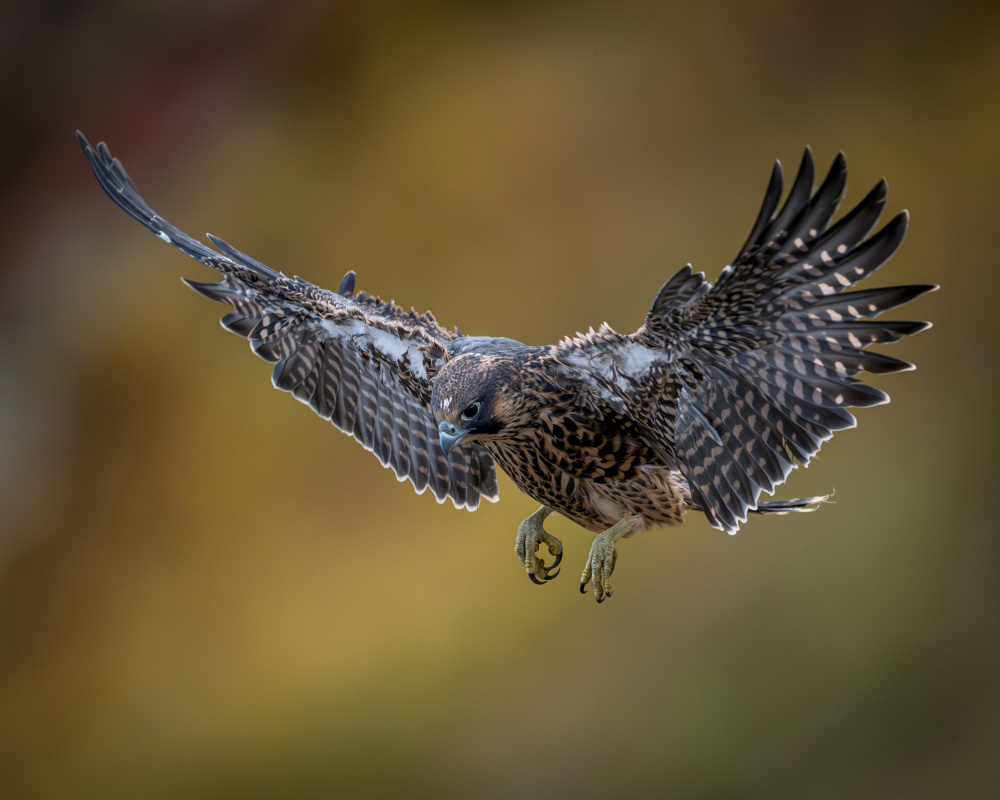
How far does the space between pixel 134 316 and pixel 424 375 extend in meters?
3.04

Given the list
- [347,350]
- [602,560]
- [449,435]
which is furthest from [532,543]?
[347,350]

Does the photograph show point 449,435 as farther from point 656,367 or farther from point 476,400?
point 656,367

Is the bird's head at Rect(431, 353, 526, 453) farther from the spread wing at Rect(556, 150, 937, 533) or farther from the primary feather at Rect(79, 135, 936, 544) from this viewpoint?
the spread wing at Rect(556, 150, 937, 533)

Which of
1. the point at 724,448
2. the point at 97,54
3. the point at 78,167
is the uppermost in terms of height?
the point at 97,54

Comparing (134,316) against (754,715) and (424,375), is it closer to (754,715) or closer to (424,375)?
(424,375)

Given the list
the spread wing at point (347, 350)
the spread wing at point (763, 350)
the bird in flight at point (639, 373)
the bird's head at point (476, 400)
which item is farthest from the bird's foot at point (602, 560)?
the spread wing at point (347, 350)

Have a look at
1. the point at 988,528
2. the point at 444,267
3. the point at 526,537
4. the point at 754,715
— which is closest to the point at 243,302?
the point at 526,537

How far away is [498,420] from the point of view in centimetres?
225

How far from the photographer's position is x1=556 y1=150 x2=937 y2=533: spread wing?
1.83 meters

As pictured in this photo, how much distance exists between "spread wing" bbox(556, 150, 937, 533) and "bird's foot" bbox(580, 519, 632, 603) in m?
0.27

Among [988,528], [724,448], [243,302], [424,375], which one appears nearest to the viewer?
[724,448]

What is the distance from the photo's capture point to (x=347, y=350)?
302 cm

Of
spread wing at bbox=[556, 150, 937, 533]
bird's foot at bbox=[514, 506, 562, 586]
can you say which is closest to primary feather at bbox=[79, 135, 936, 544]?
spread wing at bbox=[556, 150, 937, 533]

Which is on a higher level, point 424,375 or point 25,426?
point 424,375
